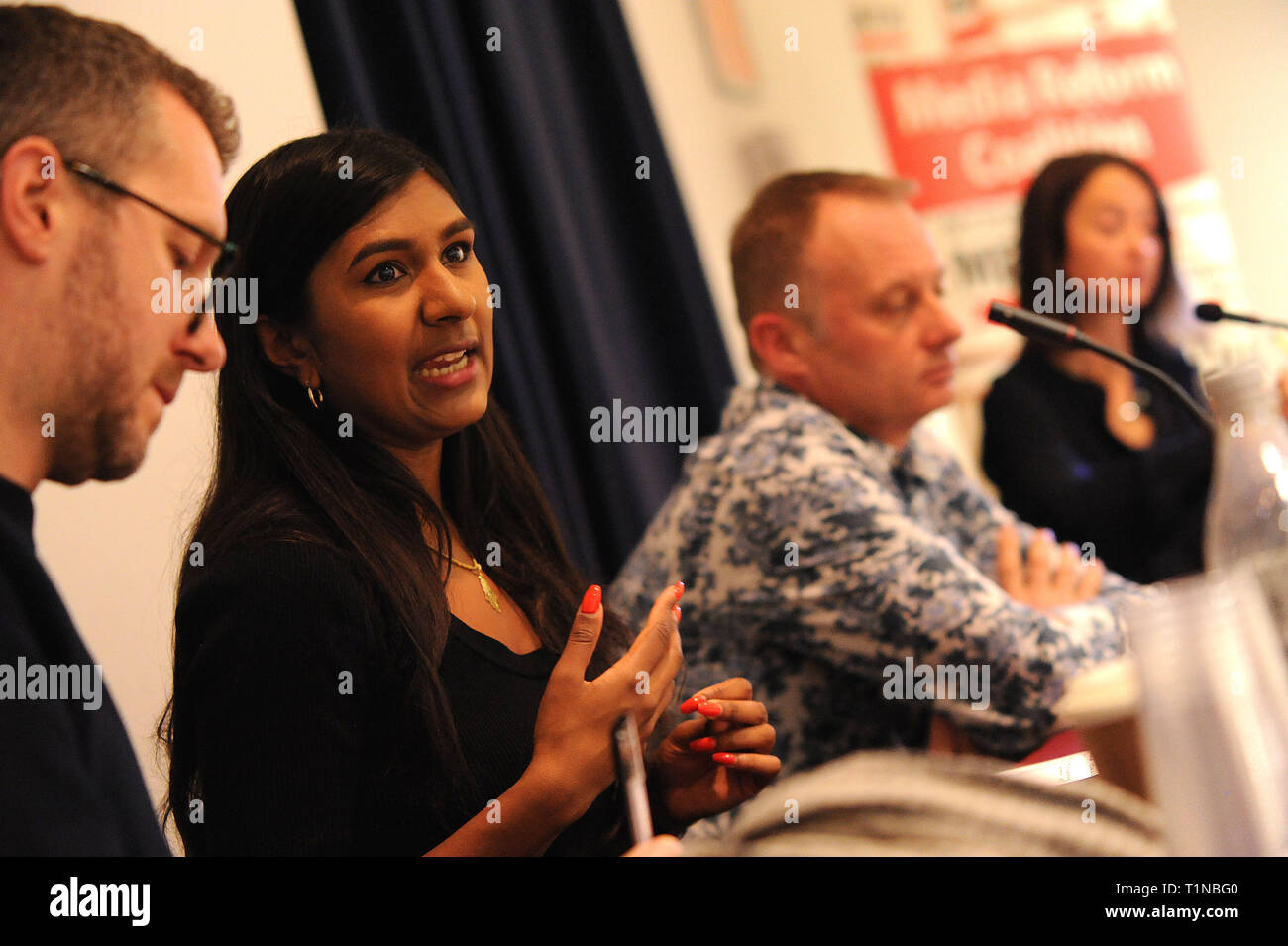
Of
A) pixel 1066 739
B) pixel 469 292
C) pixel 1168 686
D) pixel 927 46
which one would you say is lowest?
pixel 1066 739

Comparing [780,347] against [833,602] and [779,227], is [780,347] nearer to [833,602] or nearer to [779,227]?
[779,227]

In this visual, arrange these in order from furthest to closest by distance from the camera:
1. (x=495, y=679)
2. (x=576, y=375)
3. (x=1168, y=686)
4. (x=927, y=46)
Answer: (x=927, y=46), (x=576, y=375), (x=495, y=679), (x=1168, y=686)

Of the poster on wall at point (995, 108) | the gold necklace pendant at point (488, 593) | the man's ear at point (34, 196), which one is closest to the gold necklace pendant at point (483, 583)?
the gold necklace pendant at point (488, 593)

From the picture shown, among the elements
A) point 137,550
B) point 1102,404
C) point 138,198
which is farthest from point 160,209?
point 1102,404

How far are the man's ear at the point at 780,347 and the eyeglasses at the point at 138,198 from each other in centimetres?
85

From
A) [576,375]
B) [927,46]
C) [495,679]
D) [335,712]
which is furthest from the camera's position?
[927,46]

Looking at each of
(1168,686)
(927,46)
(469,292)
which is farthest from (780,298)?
(927,46)

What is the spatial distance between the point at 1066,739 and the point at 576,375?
2.77 ft

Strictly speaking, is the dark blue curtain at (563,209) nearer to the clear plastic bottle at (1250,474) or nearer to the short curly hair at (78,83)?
the short curly hair at (78,83)

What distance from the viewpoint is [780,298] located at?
1525mm

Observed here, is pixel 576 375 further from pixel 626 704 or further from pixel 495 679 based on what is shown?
pixel 626 704

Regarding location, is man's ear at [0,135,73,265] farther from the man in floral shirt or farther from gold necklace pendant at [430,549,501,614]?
the man in floral shirt

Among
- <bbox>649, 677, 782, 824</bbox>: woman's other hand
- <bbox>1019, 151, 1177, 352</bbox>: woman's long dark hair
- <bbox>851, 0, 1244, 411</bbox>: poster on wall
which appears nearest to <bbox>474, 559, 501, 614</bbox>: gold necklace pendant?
<bbox>649, 677, 782, 824</bbox>: woman's other hand

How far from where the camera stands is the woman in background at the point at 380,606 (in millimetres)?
772
